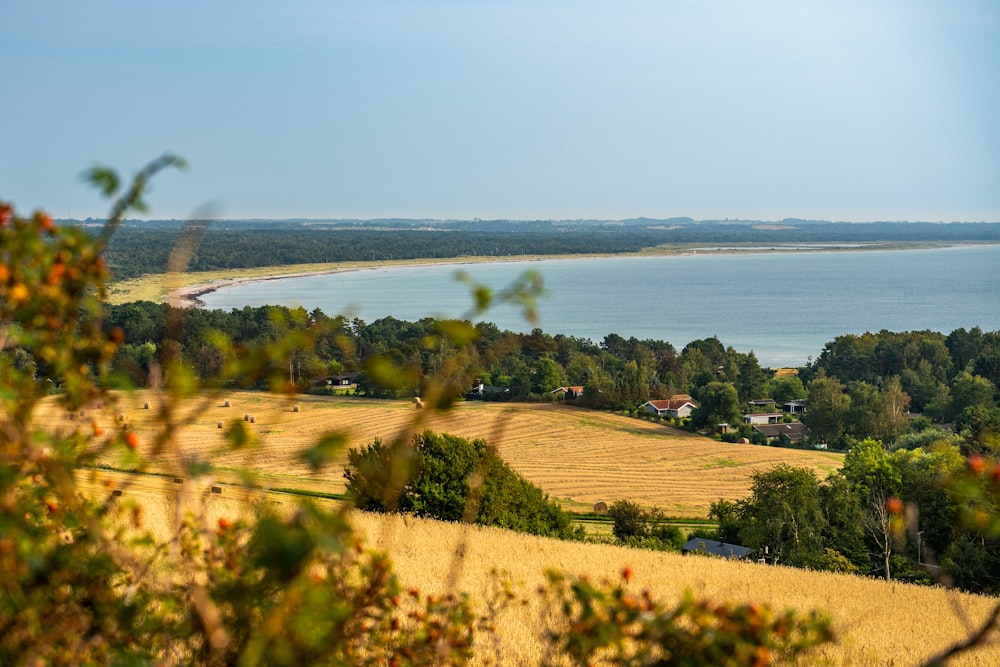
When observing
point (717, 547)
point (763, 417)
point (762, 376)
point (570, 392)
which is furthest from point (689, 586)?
point (762, 376)

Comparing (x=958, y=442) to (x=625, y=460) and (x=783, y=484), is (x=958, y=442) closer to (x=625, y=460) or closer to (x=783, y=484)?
(x=625, y=460)

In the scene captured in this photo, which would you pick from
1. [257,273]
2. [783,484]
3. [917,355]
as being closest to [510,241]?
[257,273]

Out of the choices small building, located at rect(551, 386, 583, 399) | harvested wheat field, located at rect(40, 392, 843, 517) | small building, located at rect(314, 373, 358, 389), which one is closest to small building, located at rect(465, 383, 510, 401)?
harvested wheat field, located at rect(40, 392, 843, 517)

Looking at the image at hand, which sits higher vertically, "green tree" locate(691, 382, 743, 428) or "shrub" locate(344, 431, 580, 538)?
"shrub" locate(344, 431, 580, 538)

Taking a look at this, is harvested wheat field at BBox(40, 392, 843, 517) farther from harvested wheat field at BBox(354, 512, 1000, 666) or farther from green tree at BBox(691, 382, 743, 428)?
harvested wheat field at BBox(354, 512, 1000, 666)

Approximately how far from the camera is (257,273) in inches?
5246

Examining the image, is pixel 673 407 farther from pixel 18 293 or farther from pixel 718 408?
pixel 18 293

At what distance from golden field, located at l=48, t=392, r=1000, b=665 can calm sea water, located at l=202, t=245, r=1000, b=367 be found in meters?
23.1

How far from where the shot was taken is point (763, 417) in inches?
2340

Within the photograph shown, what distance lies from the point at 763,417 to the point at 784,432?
4.19 m

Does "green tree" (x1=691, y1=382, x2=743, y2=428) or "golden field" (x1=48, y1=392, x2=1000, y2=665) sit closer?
"golden field" (x1=48, y1=392, x2=1000, y2=665)

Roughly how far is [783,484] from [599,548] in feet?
34.1

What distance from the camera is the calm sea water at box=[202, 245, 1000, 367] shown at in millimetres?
88500

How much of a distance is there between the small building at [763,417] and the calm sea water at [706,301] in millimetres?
15739
